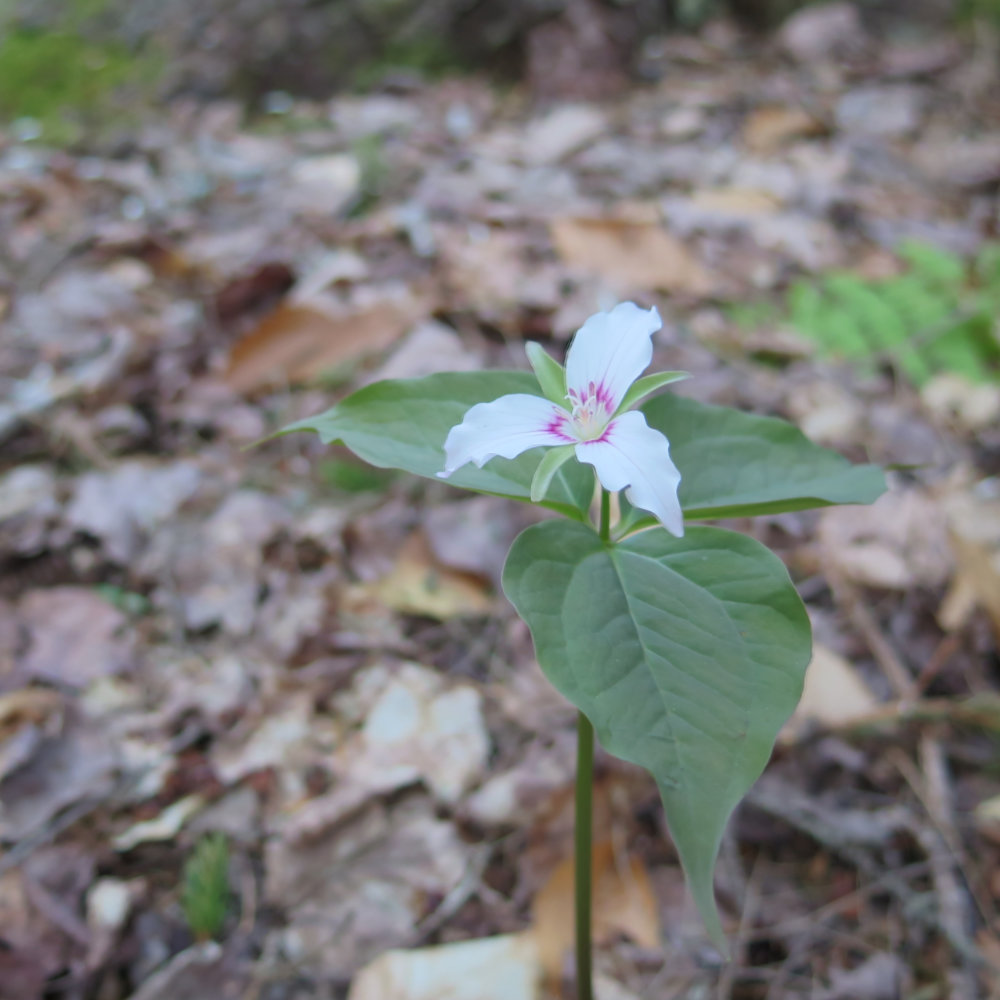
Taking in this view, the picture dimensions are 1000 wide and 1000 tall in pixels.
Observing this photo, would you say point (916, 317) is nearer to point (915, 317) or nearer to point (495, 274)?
point (915, 317)

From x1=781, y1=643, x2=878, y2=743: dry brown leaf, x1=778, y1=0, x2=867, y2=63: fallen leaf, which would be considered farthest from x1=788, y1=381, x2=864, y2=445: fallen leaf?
x1=778, y1=0, x2=867, y2=63: fallen leaf

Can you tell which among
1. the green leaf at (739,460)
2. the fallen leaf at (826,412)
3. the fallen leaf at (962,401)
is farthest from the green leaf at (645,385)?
the fallen leaf at (962,401)

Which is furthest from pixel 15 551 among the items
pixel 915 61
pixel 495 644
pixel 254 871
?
pixel 915 61

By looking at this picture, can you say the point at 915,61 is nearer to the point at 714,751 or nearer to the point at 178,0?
the point at 178,0

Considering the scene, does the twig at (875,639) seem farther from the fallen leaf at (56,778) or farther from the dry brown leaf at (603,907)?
the fallen leaf at (56,778)

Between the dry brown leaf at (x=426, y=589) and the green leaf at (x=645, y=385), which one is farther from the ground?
the green leaf at (x=645, y=385)

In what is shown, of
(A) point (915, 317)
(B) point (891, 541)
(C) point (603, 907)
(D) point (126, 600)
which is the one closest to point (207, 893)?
(C) point (603, 907)
